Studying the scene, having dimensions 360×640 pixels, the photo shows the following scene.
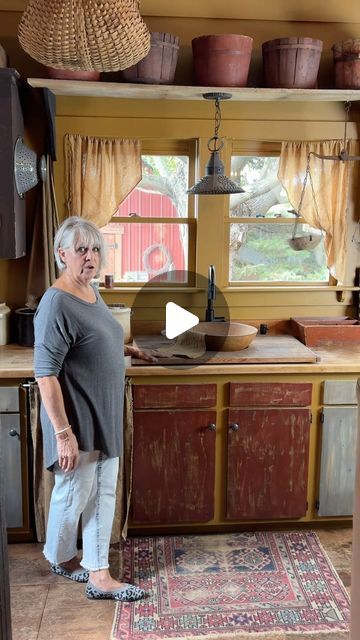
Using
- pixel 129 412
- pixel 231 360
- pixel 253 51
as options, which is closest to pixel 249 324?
pixel 231 360

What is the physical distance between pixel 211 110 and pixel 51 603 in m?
2.53

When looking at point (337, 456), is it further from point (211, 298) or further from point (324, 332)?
point (211, 298)

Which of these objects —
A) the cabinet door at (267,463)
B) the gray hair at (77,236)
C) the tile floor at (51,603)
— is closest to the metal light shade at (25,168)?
the gray hair at (77,236)

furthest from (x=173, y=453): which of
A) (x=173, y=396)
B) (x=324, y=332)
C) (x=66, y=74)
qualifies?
(x=66, y=74)

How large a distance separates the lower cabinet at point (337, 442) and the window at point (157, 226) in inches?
40.9

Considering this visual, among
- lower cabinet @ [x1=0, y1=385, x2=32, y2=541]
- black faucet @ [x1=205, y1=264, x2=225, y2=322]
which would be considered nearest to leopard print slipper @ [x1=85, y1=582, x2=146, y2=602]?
lower cabinet @ [x1=0, y1=385, x2=32, y2=541]

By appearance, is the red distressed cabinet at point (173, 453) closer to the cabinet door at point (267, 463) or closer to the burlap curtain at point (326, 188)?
the cabinet door at point (267, 463)

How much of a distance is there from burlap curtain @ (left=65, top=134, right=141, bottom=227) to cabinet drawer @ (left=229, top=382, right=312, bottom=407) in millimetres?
1164

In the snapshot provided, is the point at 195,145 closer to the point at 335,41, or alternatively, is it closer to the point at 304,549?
the point at 335,41

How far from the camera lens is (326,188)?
375 cm

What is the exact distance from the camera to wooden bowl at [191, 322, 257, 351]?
3322 mm

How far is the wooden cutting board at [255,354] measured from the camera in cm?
323

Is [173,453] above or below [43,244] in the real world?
below

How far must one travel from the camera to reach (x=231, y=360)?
323 cm
